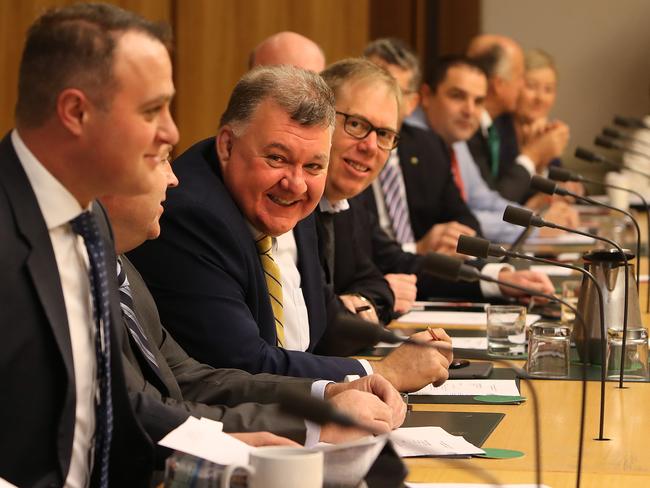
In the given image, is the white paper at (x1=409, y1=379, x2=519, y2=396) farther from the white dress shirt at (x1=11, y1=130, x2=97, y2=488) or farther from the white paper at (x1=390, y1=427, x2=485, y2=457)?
the white dress shirt at (x1=11, y1=130, x2=97, y2=488)

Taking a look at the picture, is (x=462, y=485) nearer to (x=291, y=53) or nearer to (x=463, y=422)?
(x=463, y=422)

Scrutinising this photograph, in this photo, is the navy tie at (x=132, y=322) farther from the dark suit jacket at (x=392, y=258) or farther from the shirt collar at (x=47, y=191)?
the dark suit jacket at (x=392, y=258)

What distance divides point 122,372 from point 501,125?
6129mm

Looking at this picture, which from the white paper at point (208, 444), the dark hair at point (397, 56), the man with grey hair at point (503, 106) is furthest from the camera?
the man with grey hair at point (503, 106)

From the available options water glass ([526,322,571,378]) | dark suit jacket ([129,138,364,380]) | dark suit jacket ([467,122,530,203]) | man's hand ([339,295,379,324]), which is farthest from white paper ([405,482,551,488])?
dark suit jacket ([467,122,530,203])

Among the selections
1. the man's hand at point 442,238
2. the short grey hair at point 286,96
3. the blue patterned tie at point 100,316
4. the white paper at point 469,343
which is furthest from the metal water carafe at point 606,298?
the man's hand at point 442,238

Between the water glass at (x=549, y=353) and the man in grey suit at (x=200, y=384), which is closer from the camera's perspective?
the man in grey suit at (x=200, y=384)

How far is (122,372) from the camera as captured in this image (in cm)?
172

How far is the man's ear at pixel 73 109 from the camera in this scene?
1558mm

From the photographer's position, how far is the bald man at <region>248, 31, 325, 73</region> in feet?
13.3

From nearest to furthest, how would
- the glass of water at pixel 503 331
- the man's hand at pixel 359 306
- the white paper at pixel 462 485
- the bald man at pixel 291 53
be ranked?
the white paper at pixel 462 485
the glass of water at pixel 503 331
the man's hand at pixel 359 306
the bald man at pixel 291 53

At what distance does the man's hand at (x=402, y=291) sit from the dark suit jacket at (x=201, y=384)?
49.8 inches

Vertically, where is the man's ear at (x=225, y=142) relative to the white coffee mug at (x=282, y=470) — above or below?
above

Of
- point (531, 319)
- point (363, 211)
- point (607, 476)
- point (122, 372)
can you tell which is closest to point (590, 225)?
point (363, 211)
